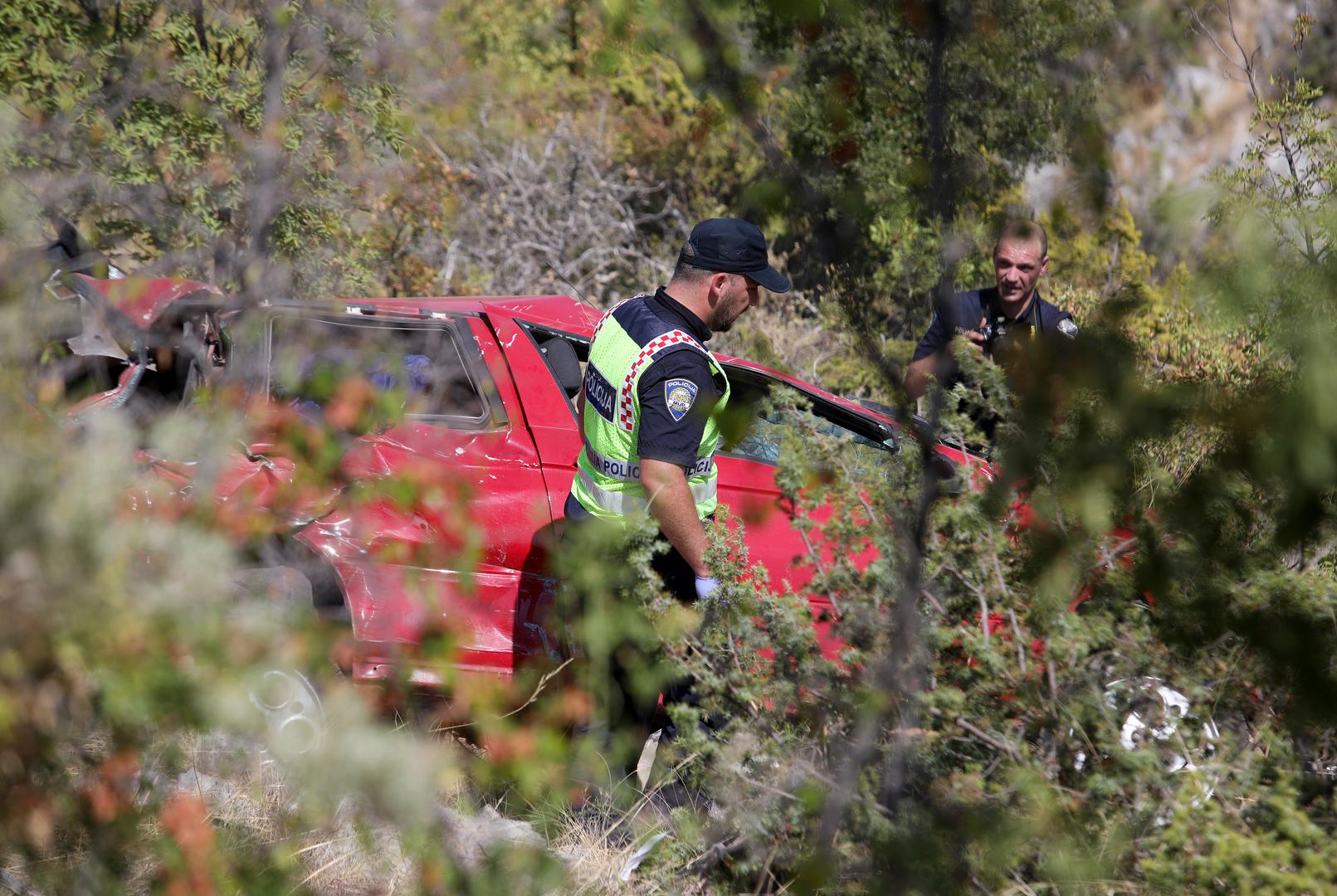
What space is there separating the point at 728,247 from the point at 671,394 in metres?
0.54

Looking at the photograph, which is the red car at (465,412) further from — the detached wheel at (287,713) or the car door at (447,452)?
the detached wheel at (287,713)

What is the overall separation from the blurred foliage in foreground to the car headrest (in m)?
1.22

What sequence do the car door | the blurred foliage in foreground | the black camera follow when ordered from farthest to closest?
the car door → the black camera → the blurred foliage in foreground

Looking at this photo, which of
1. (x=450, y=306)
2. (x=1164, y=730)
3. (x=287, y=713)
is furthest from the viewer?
(x=450, y=306)

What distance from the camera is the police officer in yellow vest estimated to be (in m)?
3.41

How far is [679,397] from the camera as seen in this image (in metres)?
3.41

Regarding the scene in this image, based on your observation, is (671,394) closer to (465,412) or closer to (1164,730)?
(465,412)

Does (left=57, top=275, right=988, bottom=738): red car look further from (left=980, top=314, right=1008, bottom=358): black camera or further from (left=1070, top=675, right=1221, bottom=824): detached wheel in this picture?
(left=1070, top=675, right=1221, bottom=824): detached wheel

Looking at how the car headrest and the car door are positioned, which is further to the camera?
the car headrest

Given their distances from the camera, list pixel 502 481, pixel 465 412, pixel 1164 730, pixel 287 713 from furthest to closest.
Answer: pixel 465 412, pixel 502 481, pixel 1164 730, pixel 287 713

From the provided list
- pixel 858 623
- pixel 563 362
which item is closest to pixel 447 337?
pixel 563 362

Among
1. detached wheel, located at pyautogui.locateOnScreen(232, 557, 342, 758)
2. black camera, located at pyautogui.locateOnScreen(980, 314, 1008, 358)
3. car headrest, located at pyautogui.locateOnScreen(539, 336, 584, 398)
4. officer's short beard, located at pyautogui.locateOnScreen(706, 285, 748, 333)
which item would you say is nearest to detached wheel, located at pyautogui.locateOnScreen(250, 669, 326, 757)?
detached wheel, located at pyautogui.locateOnScreen(232, 557, 342, 758)

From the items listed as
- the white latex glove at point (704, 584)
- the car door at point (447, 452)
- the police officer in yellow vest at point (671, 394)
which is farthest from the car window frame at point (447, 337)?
the white latex glove at point (704, 584)

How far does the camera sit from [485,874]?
1.90 meters
